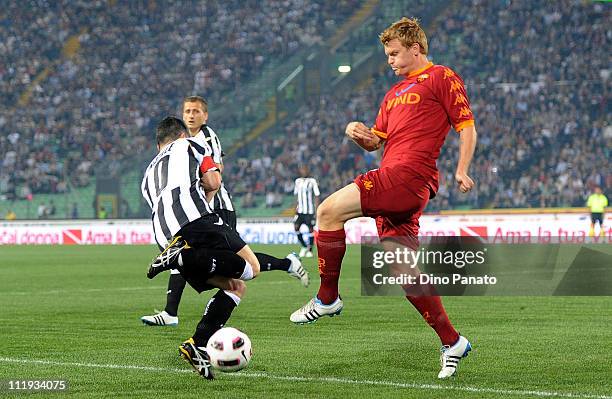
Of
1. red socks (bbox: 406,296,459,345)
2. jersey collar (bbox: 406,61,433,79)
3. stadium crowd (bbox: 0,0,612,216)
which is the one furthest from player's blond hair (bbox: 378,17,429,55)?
stadium crowd (bbox: 0,0,612,216)

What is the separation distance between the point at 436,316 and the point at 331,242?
821 mm

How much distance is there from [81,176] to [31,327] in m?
25.8

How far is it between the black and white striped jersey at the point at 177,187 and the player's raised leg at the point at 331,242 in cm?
81

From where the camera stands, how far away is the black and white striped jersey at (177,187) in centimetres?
699

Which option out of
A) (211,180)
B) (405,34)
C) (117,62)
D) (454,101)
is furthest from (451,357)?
(117,62)

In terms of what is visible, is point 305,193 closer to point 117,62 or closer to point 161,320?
point 161,320

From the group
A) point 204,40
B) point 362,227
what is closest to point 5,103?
point 204,40

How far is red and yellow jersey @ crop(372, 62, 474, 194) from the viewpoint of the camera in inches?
266

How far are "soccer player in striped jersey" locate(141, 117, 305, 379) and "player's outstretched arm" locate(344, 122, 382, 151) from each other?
990mm

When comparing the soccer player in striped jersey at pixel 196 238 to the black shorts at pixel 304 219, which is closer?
the soccer player in striped jersey at pixel 196 238

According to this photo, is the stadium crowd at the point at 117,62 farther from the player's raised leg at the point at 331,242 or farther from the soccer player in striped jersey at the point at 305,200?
the player's raised leg at the point at 331,242

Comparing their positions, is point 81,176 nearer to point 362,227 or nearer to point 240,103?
point 240,103

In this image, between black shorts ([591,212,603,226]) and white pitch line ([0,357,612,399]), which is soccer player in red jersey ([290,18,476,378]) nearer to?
white pitch line ([0,357,612,399])

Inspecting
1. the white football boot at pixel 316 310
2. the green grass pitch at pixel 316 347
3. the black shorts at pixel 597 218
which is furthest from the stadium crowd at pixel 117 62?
the white football boot at pixel 316 310
